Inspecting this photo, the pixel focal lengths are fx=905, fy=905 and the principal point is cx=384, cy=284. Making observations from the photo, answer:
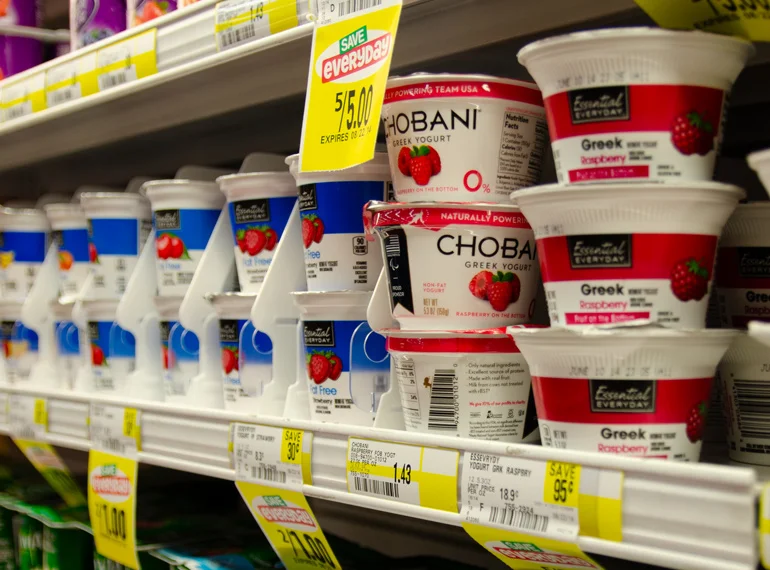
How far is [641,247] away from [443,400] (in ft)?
0.93

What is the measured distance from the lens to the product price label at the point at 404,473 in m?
0.89

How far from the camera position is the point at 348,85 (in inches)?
39.6

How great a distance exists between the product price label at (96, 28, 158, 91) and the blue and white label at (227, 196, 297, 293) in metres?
0.26

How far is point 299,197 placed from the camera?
4.03 feet

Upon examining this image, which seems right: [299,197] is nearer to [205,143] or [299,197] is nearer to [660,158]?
[660,158]

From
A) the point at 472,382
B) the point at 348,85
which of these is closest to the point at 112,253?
the point at 348,85

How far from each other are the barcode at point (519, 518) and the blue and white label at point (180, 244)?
30.1 inches

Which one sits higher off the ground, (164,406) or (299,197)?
(299,197)

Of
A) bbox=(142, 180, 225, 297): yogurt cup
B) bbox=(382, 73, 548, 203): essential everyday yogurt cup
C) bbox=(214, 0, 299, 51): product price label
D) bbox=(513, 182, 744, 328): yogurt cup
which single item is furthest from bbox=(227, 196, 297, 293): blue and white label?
bbox=(513, 182, 744, 328): yogurt cup

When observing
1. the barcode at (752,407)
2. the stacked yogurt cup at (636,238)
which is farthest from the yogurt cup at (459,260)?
the barcode at (752,407)

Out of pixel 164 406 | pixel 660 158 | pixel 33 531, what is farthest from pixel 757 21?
pixel 33 531

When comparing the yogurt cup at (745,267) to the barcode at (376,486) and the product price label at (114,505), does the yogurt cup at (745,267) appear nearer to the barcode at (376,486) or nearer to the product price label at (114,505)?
the barcode at (376,486)

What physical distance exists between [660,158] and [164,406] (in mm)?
775

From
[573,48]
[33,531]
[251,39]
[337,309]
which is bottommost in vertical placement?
[33,531]
